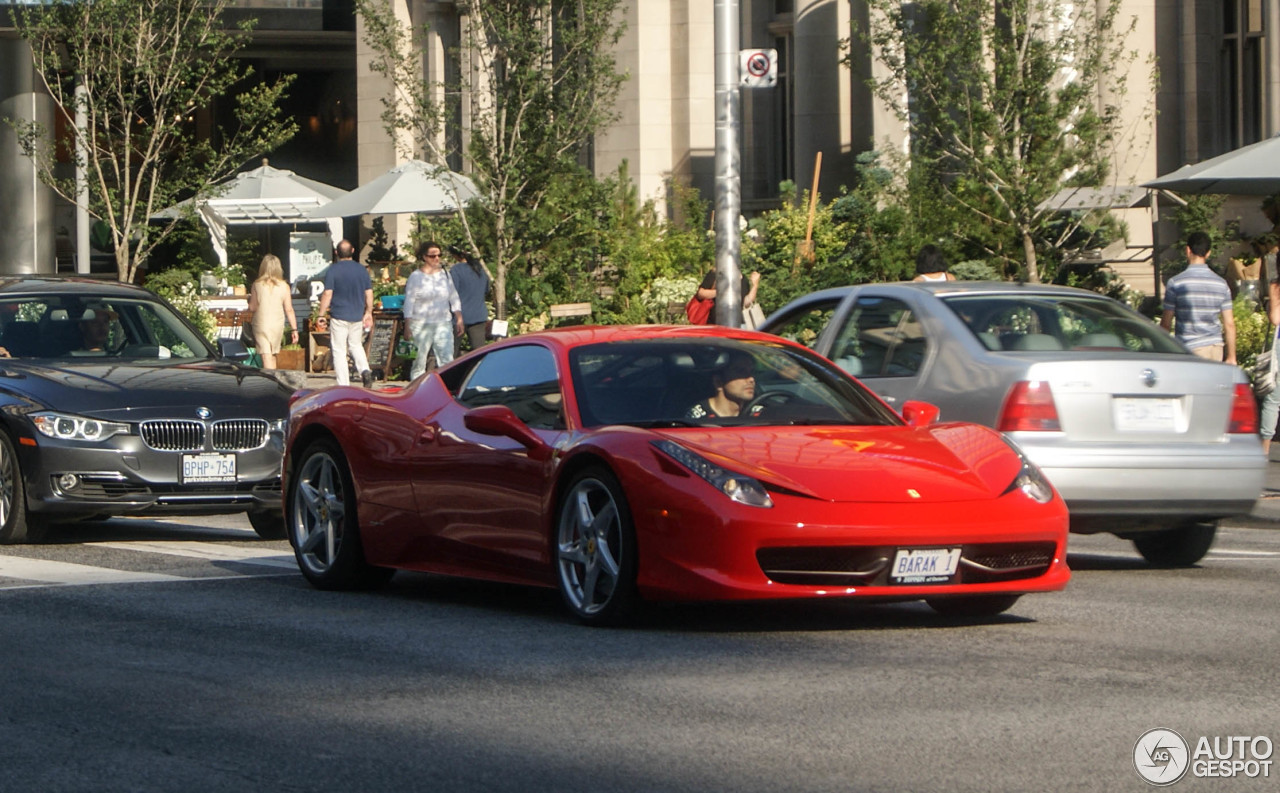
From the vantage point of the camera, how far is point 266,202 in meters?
37.6

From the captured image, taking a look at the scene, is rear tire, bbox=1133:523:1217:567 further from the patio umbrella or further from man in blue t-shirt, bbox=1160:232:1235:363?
the patio umbrella

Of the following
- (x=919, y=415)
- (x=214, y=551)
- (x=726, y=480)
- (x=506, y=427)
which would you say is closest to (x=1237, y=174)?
(x=214, y=551)

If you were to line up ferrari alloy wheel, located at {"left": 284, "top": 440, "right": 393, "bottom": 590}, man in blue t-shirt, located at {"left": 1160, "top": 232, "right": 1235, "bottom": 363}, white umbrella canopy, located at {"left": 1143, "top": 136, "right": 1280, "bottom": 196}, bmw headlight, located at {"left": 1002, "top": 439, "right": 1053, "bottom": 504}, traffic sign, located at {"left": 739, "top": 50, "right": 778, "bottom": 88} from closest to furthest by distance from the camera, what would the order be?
1. bmw headlight, located at {"left": 1002, "top": 439, "right": 1053, "bottom": 504}
2. ferrari alloy wheel, located at {"left": 284, "top": 440, "right": 393, "bottom": 590}
3. man in blue t-shirt, located at {"left": 1160, "top": 232, "right": 1235, "bottom": 363}
4. traffic sign, located at {"left": 739, "top": 50, "right": 778, "bottom": 88}
5. white umbrella canopy, located at {"left": 1143, "top": 136, "right": 1280, "bottom": 196}

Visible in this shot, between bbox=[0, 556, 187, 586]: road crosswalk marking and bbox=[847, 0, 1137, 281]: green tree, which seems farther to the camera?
bbox=[847, 0, 1137, 281]: green tree

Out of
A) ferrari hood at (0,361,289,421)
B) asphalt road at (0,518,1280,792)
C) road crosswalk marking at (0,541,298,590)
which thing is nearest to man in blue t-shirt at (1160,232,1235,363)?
asphalt road at (0,518,1280,792)

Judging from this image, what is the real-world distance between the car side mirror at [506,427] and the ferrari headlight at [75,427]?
4289mm

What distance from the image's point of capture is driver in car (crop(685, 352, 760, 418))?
8.80 meters

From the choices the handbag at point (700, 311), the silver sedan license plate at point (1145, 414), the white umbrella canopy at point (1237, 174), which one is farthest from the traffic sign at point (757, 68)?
the silver sedan license plate at point (1145, 414)

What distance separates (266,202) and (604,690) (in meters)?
31.7

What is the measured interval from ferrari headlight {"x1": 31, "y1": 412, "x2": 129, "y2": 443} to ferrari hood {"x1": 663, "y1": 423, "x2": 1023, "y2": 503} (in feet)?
16.8

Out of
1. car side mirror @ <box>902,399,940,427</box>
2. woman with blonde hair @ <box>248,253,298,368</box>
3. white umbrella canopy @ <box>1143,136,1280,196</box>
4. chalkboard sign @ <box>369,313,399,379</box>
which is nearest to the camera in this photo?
car side mirror @ <box>902,399,940,427</box>

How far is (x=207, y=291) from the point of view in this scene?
1425 inches

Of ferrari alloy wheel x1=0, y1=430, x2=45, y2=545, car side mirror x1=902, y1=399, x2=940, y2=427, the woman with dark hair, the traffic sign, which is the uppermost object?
the traffic sign

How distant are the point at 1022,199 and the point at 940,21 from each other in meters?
2.02
